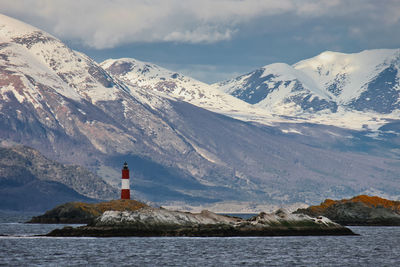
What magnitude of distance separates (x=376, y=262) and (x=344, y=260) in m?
5.82

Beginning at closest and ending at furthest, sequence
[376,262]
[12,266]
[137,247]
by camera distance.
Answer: [12,266], [376,262], [137,247]

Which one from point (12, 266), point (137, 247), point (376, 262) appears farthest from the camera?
point (137, 247)

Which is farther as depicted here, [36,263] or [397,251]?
[397,251]

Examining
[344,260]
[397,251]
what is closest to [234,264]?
[344,260]

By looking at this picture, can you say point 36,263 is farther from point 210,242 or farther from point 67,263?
point 210,242

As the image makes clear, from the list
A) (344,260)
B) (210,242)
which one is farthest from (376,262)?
(210,242)

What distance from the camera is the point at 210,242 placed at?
7854 inches

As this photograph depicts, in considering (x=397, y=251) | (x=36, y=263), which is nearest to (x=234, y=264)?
(x=36, y=263)

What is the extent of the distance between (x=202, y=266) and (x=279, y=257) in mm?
20392

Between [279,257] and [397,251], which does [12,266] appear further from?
[397,251]

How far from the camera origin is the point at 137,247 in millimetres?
188750

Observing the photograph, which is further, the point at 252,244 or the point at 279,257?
the point at 252,244

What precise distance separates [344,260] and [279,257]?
11.8m

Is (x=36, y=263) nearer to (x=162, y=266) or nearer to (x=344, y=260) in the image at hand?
(x=162, y=266)
